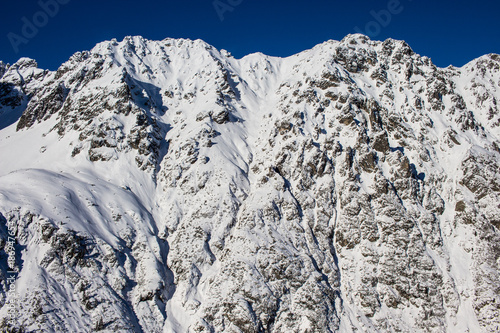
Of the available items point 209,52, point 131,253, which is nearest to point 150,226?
point 131,253

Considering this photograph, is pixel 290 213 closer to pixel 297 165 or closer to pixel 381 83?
pixel 297 165

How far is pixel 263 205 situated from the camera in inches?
2309

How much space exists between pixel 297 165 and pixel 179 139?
30323mm

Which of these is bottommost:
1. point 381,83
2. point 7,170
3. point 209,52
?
point 7,170

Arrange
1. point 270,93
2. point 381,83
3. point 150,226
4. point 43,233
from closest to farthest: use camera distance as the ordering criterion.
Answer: point 43,233
point 150,226
point 381,83
point 270,93

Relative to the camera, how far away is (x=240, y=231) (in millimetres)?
55312

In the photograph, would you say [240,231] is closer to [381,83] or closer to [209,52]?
[381,83]

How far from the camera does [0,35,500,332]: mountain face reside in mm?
46062

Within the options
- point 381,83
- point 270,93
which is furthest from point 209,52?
point 381,83

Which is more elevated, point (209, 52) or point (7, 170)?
point (209, 52)

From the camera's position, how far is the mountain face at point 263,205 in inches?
1813

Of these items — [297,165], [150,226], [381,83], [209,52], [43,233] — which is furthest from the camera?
[209,52]

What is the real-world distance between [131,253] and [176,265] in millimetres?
7937

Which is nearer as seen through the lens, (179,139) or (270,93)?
(179,139)
